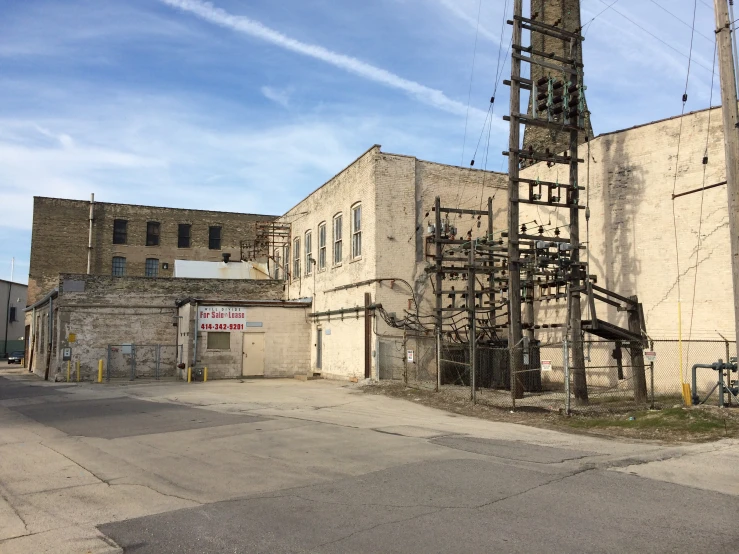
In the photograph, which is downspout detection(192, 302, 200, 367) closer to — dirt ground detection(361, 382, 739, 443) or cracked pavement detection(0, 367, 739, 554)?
cracked pavement detection(0, 367, 739, 554)

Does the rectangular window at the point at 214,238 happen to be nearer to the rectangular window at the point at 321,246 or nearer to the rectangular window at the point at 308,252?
the rectangular window at the point at 308,252

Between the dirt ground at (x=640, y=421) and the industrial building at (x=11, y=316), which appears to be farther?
the industrial building at (x=11, y=316)

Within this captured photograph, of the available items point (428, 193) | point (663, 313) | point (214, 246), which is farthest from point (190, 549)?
point (214, 246)

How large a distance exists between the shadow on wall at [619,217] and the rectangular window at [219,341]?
16739mm

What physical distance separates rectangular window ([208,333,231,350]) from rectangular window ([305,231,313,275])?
5484 mm

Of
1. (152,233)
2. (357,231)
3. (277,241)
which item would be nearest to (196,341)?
(357,231)

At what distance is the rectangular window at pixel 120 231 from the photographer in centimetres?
5316

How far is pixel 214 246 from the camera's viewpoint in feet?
182

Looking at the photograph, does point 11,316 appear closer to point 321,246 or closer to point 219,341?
point 219,341

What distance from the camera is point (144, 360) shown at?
31.1 metres

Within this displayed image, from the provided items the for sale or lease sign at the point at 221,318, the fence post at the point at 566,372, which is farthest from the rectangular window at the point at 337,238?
the fence post at the point at 566,372

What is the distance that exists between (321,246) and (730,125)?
20730 mm

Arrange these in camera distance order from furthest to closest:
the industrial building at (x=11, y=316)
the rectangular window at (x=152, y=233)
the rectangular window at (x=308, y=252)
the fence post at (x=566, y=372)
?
the industrial building at (x=11, y=316), the rectangular window at (x=152, y=233), the rectangular window at (x=308, y=252), the fence post at (x=566, y=372)

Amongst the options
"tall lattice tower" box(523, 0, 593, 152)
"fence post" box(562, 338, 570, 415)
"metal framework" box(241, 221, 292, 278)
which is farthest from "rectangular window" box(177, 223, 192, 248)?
"fence post" box(562, 338, 570, 415)
